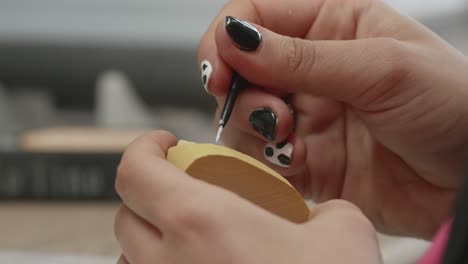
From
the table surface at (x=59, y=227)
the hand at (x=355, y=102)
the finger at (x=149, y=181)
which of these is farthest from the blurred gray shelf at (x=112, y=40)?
the finger at (x=149, y=181)

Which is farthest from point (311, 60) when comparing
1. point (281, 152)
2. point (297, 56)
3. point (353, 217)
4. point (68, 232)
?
point (68, 232)

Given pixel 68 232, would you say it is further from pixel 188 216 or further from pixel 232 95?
pixel 188 216

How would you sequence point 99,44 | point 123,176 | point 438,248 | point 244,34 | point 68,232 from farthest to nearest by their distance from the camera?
point 99,44 → point 68,232 → point 244,34 → point 123,176 → point 438,248

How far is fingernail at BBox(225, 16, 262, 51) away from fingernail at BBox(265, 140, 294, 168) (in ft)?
0.42

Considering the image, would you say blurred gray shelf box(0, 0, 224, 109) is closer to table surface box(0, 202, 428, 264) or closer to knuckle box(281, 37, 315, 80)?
table surface box(0, 202, 428, 264)

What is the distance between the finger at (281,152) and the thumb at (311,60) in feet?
0.25

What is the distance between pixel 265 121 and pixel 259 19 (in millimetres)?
125

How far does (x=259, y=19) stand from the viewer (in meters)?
0.69

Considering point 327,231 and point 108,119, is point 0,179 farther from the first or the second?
point 327,231

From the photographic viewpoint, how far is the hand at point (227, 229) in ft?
1.15

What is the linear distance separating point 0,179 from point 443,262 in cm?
96

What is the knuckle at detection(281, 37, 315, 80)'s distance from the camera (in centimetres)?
58

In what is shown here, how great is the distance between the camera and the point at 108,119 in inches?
57.1

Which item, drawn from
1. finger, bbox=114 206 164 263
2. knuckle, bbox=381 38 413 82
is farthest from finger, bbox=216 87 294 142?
finger, bbox=114 206 164 263
